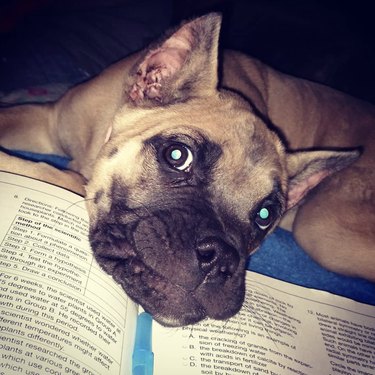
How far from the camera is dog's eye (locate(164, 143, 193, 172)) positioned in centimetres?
219

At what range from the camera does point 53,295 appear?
5.92ft

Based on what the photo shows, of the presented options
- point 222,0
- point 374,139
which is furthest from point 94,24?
point 374,139

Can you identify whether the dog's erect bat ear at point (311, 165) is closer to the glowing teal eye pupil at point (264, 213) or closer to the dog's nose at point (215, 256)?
the glowing teal eye pupil at point (264, 213)

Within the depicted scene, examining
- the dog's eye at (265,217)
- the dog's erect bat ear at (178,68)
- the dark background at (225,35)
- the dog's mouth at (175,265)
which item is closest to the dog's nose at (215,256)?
the dog's mouth at (175,265)

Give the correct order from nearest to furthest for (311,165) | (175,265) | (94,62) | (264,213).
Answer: (175,265) < (264,213) < (311,165) < (94,62)

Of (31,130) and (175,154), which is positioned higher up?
(175,154)

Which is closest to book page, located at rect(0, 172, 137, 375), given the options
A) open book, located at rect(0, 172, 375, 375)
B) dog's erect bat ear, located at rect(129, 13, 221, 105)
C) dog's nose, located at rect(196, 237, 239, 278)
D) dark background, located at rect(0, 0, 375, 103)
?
open book, located at rect(0, 172, 375, 375)

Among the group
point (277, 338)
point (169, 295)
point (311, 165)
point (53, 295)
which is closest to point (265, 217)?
point (311, 165)

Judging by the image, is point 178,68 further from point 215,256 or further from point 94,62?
point 94,62

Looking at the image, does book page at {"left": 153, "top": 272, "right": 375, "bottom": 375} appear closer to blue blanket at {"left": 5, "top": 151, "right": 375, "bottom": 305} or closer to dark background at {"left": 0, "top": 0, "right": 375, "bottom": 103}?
blue blanket at {"left": 5, "top": 151, "right": 375, "bottom": 305}

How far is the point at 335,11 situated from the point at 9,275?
506 centimetres

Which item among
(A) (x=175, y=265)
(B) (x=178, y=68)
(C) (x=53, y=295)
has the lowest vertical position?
(C) (x=53, y=295)

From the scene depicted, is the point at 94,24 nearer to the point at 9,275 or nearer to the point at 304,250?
the point at 304,250

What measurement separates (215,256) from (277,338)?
0.77 metres
